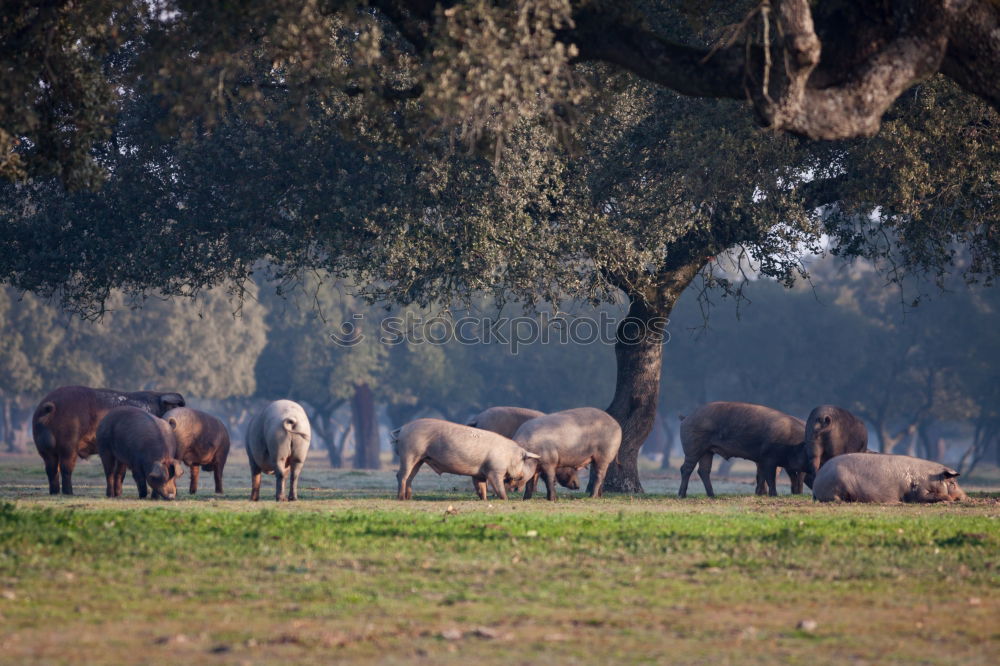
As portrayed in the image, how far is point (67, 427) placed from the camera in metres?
24.7

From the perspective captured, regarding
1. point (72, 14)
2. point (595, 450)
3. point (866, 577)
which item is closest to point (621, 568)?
point (866, 577)

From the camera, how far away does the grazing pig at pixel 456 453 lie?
23.1m

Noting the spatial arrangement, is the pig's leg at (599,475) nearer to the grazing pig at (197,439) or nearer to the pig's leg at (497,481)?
the pig's leg at (497,481)

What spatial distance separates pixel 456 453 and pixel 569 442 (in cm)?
311

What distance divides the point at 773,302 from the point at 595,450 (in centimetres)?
5122

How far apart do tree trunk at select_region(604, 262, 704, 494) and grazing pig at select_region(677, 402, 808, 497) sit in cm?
217

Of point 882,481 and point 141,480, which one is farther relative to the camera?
point 141,480

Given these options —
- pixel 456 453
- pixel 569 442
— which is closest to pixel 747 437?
pixel 569 442

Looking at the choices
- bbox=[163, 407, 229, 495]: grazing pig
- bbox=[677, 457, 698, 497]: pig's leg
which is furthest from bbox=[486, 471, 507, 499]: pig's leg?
bbox=[163, 407, 229, 495]: grazing pig

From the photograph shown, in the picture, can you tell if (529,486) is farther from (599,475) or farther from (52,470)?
(52,470)

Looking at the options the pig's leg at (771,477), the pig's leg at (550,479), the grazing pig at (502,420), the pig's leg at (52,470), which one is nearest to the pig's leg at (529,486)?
the pig's leg at (550,479)

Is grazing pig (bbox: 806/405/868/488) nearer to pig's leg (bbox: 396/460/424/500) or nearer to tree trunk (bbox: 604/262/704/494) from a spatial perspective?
tree trunk (bbox: 604/262/704/494)

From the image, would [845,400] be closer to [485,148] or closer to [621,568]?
[485,148]

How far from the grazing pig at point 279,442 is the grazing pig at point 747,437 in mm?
9667
